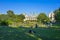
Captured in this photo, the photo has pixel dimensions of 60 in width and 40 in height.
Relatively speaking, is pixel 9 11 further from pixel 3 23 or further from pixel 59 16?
pixel 3 23

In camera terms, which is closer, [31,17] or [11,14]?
[11,14]

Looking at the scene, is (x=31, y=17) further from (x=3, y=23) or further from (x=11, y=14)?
(x=3, y=23)

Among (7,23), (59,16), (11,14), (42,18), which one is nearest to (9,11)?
(11,14)

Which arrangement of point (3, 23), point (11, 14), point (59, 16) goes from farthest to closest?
point (11, 14) → point (59, 16) → point (3, 23)

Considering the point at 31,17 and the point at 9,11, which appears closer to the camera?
the point at 9,11

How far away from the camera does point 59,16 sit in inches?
→ 2201

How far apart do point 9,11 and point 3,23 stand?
30.5 metres

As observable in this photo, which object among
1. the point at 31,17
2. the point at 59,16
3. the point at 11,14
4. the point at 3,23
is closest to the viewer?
the point at 3,23

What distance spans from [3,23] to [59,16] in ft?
80.1

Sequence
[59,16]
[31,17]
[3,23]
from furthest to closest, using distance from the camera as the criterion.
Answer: [31,17] < [59,16] < [3,23]

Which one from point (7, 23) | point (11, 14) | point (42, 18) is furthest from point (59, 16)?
point (7, 23)

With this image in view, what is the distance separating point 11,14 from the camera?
63.0 meters

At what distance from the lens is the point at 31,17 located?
270ft

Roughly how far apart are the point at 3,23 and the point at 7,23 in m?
0.82
